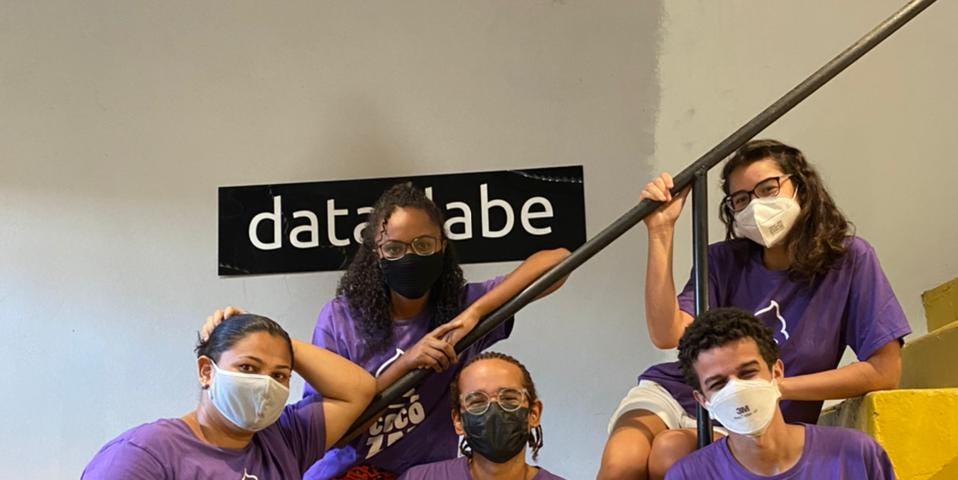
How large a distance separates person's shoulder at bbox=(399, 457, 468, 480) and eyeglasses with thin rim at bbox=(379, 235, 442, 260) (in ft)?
1.44

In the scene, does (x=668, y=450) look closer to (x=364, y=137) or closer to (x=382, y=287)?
(x=382, y=287)

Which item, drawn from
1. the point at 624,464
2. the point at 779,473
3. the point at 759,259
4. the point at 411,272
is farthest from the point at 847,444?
the point at 411,272

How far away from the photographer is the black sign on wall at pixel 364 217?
3141 mm

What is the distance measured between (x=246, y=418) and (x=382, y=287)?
0.48 metres

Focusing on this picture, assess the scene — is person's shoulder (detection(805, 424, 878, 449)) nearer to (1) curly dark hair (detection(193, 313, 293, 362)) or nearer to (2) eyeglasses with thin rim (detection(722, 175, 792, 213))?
(2) eyeglasses with thin rim (detection(722, 175, 792, 213))

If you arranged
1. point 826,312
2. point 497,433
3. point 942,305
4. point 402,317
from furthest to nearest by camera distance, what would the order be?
point 942,305, point 402,317, point 826,312, point 497,433

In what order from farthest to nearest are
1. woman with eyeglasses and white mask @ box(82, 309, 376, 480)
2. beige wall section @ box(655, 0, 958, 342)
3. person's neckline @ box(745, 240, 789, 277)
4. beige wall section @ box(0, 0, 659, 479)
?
1. beige wall section @ box(0, 0, 659, 479)
2. beige wall section @ box(655, 0, 958, 342)
3. person's neckline @ box(745, 240, 789, 277)
4. woman with eyeglasses and white mask @ box(82, 309, 376, 480)

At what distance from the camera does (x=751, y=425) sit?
1531mm

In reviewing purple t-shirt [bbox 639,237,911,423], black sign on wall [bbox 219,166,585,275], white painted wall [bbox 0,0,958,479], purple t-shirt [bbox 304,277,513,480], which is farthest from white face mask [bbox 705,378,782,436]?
black sign on wall [bbox 219,166,585,275]

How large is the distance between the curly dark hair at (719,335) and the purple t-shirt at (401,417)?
1.86 ft

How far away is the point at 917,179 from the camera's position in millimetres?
3049

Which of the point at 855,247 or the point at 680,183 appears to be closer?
the point at 680,183

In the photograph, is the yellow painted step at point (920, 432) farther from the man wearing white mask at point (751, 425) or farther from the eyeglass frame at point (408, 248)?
the eyeglass frame at point (408, 248)

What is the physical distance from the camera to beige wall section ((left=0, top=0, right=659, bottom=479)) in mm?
3125
